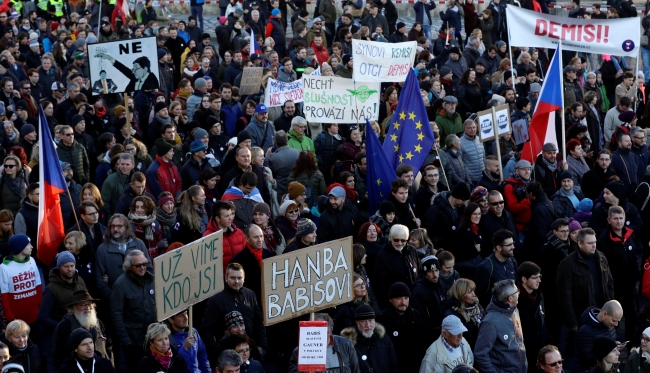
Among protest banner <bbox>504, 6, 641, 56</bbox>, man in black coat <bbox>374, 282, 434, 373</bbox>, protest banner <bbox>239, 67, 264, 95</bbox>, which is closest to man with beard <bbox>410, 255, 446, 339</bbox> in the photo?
man in black coat <bbox>374, 282, 434, 373</bbox>

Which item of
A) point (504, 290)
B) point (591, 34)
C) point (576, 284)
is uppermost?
point (591, 34)

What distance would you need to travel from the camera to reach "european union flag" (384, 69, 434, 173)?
45.4ft

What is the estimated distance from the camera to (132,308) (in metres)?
9.88

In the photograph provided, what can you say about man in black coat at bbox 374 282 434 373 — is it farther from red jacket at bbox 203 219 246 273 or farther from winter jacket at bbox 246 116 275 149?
winter jacket at bbox 246 116 275 149

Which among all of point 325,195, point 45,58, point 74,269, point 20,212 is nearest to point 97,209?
point 20,212

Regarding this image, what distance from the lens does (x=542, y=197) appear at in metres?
12.4

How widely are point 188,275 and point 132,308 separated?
4.91 ft

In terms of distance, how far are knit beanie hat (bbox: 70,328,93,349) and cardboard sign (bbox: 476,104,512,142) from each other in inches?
273

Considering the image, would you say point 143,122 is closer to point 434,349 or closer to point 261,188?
point 261,188

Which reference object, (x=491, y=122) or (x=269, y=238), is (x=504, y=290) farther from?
(x=491, y=122)

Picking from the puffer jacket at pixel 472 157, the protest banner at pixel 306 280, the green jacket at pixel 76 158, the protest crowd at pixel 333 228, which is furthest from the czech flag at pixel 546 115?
the protest banner at pixel 306 280

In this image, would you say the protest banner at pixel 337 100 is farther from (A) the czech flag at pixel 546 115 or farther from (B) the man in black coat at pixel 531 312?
(B) the man in black coat at pixel 531 312

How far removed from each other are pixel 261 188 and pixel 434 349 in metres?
4.28

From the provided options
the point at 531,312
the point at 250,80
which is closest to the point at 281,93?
the point at 250,80
